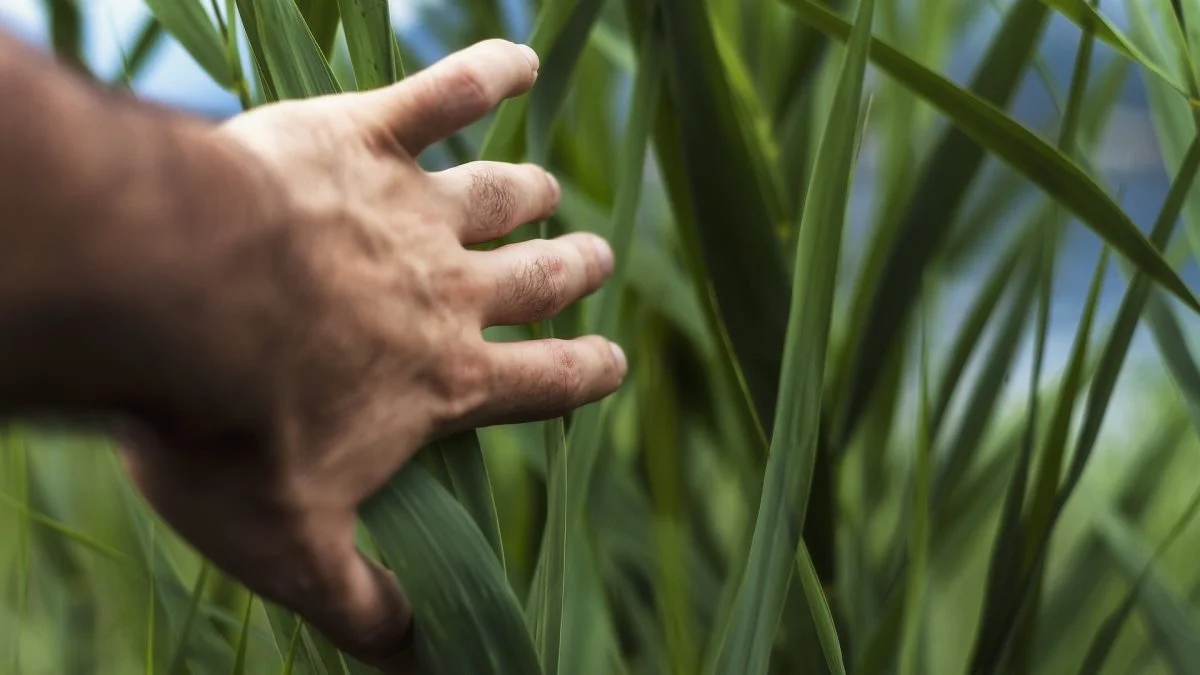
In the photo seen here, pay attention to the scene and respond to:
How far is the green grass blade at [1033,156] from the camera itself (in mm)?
374

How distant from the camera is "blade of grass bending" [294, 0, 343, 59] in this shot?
15.2 inches

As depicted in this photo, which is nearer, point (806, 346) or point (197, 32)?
point (806, 346)

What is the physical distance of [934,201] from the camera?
456 millimetres

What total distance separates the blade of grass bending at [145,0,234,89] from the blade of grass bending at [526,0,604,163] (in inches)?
5.7

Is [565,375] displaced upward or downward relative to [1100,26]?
downward

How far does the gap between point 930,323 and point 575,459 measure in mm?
414

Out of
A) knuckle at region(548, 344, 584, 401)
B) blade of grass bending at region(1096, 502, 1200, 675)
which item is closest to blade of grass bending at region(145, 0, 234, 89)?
knuckle at region(548, 344, 584, 401)

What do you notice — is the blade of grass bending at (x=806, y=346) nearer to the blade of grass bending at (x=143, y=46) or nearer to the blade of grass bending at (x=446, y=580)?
the blade of grass bending at (x=446, y=580)

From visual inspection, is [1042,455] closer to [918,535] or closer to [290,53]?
[918,535]

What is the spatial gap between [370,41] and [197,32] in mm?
159

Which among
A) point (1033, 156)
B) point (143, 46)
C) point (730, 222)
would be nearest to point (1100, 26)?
point (1033, 156)

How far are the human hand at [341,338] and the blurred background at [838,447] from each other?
80 millimetres

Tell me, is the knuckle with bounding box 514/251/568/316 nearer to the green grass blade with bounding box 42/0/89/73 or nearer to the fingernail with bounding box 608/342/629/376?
the fingernail with bounding box 608/342/629/376

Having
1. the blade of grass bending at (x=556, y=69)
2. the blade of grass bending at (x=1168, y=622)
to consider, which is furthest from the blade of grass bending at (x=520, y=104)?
the blade of grass bending at (x=1168, y=622)
